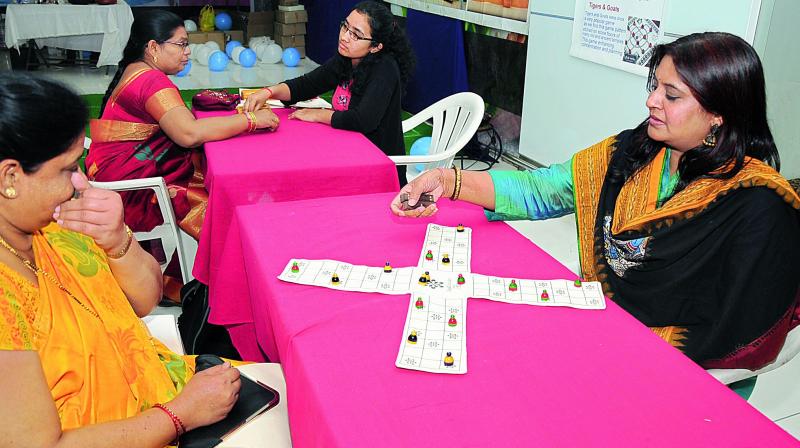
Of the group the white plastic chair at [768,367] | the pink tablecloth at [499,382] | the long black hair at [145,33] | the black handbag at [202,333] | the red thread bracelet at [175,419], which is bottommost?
the black handbag at [202,333]

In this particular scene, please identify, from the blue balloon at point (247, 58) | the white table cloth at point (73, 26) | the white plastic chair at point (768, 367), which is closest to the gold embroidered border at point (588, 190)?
the white plastic chair at point (768, 367)

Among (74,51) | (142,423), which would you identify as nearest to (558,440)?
(142,423)

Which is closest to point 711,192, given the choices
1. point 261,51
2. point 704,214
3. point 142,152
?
point 704,214

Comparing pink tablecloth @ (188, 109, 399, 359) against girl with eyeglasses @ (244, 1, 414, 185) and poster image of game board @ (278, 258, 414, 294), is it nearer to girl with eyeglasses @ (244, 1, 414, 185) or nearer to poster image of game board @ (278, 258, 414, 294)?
girl with eyeglasses @ (244, 1, 414, 185)

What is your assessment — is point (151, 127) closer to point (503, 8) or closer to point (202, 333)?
point (202, 333)

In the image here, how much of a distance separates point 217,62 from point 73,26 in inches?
58.1

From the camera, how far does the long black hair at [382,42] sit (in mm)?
2777

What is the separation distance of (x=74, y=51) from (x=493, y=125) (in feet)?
17.5

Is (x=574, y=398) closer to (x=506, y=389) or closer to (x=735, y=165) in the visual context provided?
(x=506, y=389)

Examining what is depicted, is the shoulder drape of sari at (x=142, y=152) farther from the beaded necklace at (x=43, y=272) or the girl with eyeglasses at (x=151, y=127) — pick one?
the beaded necklace at (x=43, y=272)

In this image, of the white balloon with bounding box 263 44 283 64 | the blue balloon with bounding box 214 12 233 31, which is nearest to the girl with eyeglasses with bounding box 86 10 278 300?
the white balloon with bounding box 263 44 283 64

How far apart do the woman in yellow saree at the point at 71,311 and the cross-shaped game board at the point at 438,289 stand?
0.28m

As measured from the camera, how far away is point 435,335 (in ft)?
3.69

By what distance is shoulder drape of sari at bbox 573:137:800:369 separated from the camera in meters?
1.33
